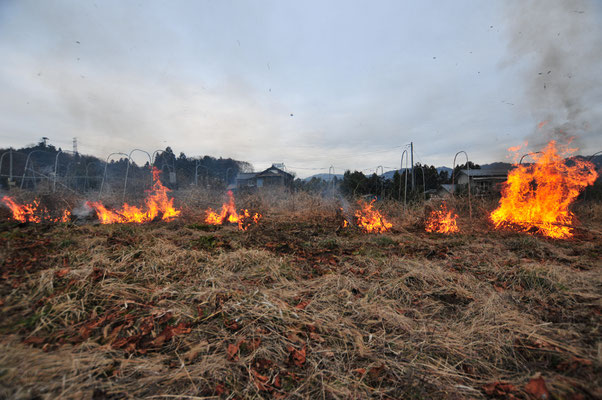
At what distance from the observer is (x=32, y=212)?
8.45m

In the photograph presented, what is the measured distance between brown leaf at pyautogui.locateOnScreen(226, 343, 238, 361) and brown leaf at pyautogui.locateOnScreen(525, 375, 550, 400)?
2.09m

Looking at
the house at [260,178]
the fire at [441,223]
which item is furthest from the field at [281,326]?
the house at [260,178]

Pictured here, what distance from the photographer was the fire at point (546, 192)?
7035mm

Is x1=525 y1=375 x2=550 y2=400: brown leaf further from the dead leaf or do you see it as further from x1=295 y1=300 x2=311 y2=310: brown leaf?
the dead leaf

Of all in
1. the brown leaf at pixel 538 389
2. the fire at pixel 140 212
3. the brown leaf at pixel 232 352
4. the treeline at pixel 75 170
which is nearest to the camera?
the brown leaf at pixel 538 389

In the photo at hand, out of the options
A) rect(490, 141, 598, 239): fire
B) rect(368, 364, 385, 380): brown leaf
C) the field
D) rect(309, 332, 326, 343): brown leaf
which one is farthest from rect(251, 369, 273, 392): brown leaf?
rect(490, 141, 598, 239): fire

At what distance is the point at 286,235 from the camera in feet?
20.9

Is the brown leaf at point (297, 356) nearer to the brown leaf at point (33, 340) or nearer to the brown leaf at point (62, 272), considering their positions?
the brown leaf at point (33, 340)

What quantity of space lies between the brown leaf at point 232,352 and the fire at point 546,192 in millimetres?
9051

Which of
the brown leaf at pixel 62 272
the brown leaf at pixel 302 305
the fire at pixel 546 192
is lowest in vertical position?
the brown leaf at pixel 302 305

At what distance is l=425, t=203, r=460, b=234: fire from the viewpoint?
A: 776 cm

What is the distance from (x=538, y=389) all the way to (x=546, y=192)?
8.59 metres

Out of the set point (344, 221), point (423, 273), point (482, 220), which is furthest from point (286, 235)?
point (482, 220)

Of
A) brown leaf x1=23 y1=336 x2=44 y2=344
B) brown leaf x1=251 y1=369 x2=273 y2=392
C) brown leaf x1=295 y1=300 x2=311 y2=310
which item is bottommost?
brown leaf x1=251 y1=369 x2=273 y2=392
